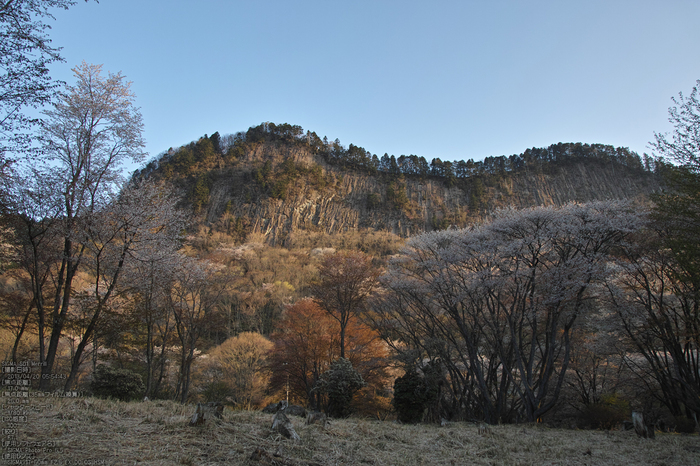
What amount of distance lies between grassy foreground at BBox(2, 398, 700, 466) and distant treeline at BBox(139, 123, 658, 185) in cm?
7127

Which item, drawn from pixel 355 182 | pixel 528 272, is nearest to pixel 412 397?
pixel 528 272

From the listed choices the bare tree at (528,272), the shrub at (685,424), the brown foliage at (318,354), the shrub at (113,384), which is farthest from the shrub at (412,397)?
the shrub at (685,424)

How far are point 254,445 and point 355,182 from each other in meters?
72.4

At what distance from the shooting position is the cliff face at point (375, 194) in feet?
213

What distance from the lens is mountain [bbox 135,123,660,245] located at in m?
64.3

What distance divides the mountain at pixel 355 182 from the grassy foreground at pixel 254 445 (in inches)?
2245

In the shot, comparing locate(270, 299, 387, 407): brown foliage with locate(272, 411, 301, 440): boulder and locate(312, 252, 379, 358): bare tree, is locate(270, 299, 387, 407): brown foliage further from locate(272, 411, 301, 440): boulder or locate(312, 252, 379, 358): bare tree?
locate(272, 411, 301, 440): boulder

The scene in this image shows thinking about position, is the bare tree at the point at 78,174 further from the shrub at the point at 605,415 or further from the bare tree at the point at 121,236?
the shrub at the point at 605,415

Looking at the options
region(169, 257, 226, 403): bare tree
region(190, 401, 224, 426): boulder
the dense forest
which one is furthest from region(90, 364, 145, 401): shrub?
region(190, 401, 224, 426): boulder

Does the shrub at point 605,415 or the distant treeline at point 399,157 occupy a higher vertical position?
the distant treeline at point 399,157

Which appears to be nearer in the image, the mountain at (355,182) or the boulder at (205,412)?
the boulder at (205,412)

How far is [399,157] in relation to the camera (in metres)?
80.4

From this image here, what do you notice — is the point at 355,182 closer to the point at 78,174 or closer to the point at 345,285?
the point at 345,285

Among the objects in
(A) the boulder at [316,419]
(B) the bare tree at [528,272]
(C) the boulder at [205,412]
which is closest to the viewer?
(C) the boulder at [205,412]
